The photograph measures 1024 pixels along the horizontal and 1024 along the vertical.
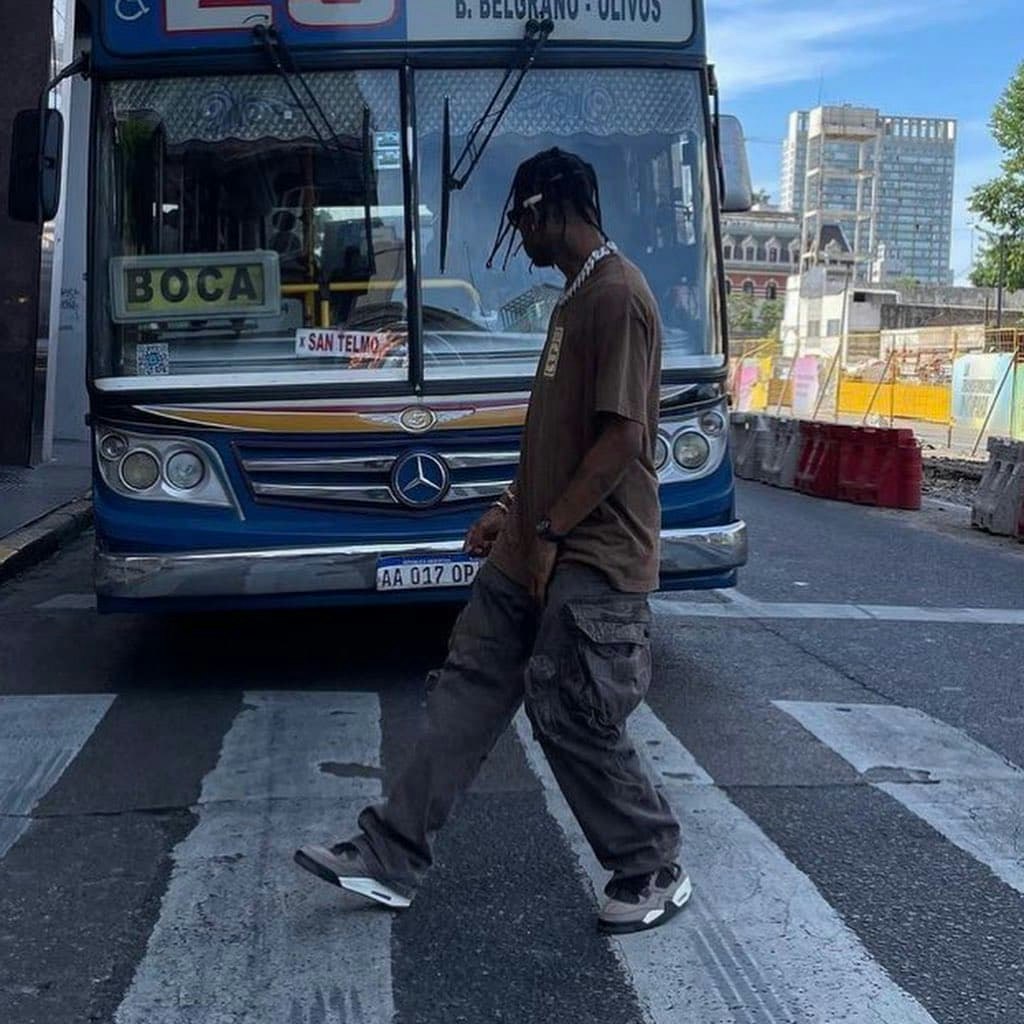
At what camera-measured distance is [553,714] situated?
3.99m

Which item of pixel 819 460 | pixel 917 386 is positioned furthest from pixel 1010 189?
pixel 819 460

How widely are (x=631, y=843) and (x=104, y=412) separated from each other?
3549 millimetres

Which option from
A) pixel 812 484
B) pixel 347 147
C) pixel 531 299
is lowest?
pixel 812 484

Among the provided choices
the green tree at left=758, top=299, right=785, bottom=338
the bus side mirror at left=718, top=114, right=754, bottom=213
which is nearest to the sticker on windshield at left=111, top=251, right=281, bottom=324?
the bus side mirror at left=718, top=114, right=754, bottom=213

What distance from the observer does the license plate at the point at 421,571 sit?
260 inches

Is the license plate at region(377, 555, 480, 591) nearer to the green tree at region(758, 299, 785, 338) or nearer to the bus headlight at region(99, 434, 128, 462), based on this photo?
the bus headlight at region(99, 434, 128, 462)

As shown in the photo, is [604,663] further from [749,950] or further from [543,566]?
[749,950]

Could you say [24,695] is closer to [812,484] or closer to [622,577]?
A: [622,577]

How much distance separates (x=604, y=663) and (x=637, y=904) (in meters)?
0.69

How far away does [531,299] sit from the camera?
693 centimetres

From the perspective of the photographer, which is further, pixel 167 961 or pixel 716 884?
pixel 716 884

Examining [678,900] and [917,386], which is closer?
[678,900]

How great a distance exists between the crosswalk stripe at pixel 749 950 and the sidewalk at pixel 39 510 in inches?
266

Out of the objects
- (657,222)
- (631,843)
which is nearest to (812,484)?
(657,222)
